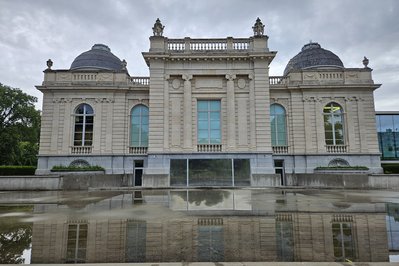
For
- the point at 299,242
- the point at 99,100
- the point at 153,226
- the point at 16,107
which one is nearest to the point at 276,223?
the point at 299,242

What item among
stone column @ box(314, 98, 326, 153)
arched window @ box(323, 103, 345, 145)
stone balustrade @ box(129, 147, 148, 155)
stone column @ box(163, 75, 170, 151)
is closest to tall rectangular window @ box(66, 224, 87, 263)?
stone column @ box(163, 75, 170, 151)

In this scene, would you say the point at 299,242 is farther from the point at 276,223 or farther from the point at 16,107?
the point at 16,107

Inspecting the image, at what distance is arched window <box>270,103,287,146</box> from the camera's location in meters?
26.1

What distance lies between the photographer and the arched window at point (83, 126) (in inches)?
1003

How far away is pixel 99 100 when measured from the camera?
25875 mm

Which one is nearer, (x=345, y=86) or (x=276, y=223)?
(x=276, y=223)

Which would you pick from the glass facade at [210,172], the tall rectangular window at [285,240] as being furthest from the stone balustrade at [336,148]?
the tall rectangular window at [285,240]

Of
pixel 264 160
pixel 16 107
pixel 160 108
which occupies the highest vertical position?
pixel 16 107

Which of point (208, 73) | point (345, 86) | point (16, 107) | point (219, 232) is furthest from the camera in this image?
point (16, 107)

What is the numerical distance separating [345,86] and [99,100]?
2481cm

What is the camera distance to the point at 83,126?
25.7 m

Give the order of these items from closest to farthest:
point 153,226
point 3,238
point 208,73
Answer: point 3,238
point 153,226
point 208,73

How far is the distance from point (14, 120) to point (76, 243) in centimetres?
3494

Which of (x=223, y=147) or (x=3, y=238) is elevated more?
(x=223, y=147)
